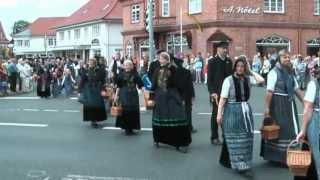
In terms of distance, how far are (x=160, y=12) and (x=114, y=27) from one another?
23247mm

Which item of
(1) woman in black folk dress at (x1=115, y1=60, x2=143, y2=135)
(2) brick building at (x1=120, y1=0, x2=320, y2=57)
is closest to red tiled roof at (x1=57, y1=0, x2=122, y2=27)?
(2) brick building at (x1=120, y1=0, x2=320, y2=57)

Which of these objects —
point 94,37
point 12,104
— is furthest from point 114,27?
point 12,104

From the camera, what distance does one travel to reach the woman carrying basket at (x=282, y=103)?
29.8ft

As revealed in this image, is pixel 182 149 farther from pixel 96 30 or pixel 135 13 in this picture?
pixel 96 30

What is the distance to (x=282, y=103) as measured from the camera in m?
9.14

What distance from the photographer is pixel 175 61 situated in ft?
38.9

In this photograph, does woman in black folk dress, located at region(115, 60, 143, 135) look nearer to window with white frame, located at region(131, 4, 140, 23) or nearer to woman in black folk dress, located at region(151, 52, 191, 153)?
woman in black folk dress, located at region(151, 52, 191, 153)

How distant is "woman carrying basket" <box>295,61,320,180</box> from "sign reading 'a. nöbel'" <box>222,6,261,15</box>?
36.1 metres

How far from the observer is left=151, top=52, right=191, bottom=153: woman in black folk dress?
10891mm

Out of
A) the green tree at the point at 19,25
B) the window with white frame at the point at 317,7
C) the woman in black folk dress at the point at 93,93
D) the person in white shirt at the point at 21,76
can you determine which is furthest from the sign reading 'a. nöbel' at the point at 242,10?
Result: the green tree at the point at 19,25

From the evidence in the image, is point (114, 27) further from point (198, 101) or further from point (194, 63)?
point (198, 101)

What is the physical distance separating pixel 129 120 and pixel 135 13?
42.6m

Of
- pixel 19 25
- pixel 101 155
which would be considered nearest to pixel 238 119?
pixel 101 155

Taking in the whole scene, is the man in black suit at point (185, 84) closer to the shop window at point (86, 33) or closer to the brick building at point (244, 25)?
the brick building at point (244, 25)
